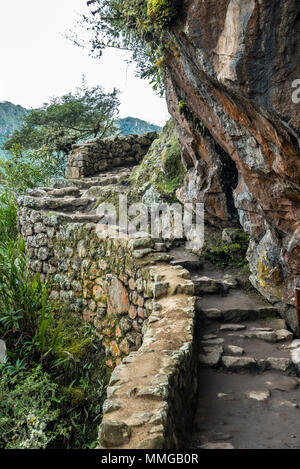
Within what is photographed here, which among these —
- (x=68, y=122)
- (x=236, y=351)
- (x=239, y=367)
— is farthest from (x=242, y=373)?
(x=68, y=122)

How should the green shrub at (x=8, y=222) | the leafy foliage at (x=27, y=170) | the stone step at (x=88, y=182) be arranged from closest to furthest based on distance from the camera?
the green shrub at (x=8, y=222) → the stone step at (x=88, y=182) → the leafy foliage at (x=27, y=170)

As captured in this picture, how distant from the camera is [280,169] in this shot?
152 inches

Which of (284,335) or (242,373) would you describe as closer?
(242,373)

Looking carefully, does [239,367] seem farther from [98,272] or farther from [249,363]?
[98,272]

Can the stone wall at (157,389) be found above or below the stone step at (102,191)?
below

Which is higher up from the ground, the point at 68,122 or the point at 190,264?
the point at 68,122

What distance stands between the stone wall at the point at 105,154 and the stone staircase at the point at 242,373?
666 centimetres

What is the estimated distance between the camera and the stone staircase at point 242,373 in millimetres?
2990

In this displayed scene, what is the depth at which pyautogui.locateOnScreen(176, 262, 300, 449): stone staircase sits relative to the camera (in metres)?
2.99

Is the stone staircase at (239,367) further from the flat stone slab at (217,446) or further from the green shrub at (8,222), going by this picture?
the green shrub at (8,222)

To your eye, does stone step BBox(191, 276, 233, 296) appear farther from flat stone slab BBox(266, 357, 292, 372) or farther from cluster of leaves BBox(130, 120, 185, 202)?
cluster of leaves BBox(130, 120, 185, 202)

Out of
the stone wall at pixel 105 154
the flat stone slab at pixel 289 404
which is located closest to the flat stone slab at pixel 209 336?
the flat stone slab at pixel 289 404

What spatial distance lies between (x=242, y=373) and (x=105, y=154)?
30.0 ft

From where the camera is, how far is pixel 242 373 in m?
4.00
